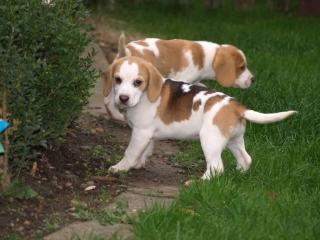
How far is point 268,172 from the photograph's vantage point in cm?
605

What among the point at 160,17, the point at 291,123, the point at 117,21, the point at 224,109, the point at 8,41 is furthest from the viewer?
the point at 160,17

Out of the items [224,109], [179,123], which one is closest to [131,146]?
[179,123]

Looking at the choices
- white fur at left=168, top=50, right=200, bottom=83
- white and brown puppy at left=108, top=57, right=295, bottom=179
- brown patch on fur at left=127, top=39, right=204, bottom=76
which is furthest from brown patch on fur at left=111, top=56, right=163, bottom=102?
white fur at left=168, top=50, right=200, bottom=83

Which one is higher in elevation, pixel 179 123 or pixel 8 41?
pixel 8 41

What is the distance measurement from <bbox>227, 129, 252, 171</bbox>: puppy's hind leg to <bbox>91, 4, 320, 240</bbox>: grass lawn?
3.5 inches

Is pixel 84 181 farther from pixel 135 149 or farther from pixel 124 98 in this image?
pixel 124 98

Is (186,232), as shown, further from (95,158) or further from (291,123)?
(291,123)

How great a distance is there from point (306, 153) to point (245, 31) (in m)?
7.72

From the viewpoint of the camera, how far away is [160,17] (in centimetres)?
1706

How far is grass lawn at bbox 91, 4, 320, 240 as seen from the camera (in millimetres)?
4582

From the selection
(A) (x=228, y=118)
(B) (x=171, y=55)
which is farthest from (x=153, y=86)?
(B) (x=171, y=55)

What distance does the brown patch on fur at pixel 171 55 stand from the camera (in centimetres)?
782

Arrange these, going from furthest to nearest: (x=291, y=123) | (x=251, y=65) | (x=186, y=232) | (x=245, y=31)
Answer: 1. (x=245, y=31)
2. (x=251, y=65)
3. (x=291, y=123)
4. (x=186, y=232)

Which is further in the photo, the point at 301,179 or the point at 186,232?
the point at 301,179
